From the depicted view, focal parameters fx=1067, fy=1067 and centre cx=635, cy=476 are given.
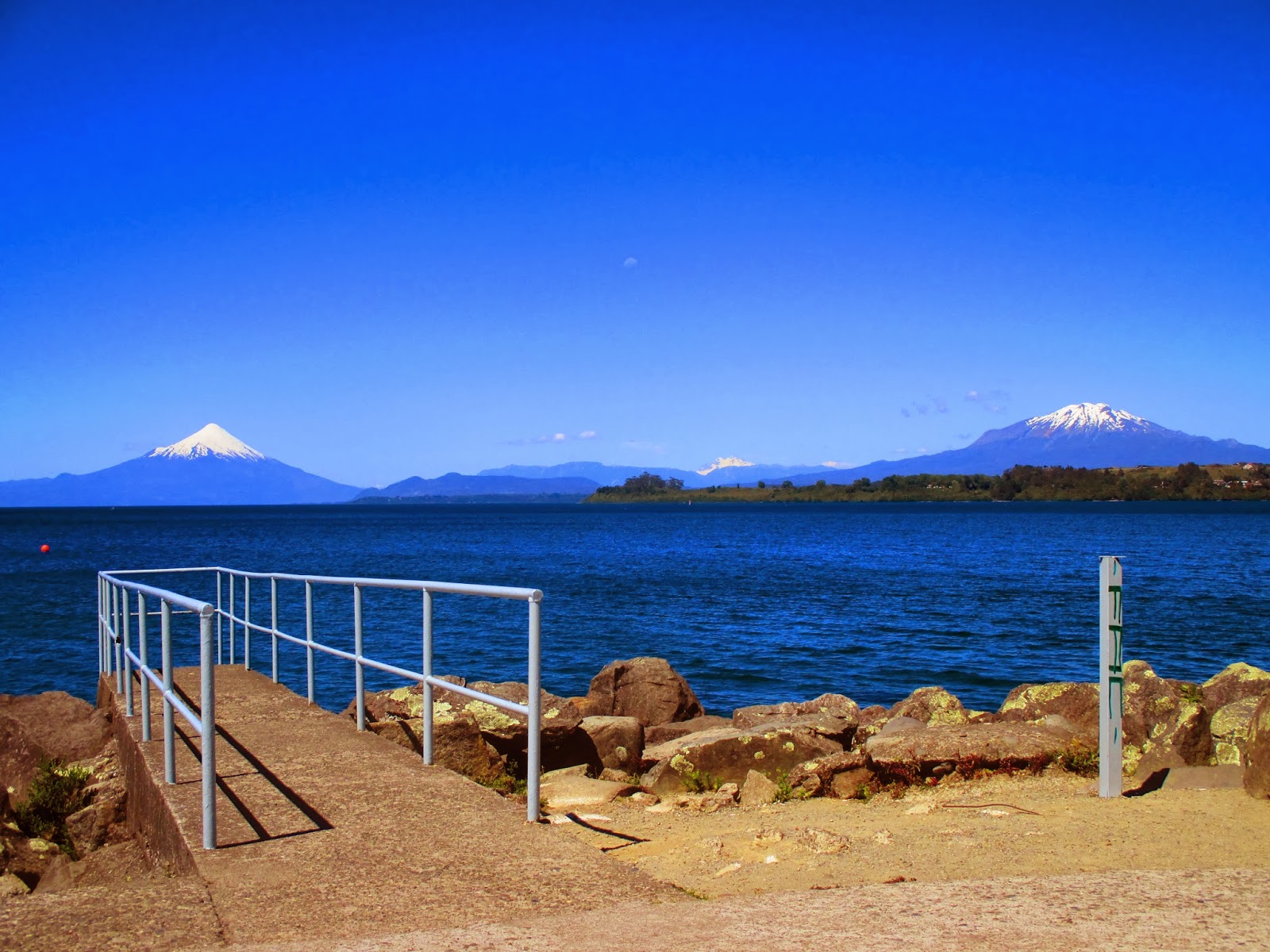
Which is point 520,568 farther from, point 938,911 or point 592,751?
point 938,911

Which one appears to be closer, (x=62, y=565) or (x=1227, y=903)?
(x=1227, y=903)

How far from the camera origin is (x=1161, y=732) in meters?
8.16

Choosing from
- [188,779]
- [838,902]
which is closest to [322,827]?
[188,779]

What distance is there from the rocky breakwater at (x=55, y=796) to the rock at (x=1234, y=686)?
9742 mm

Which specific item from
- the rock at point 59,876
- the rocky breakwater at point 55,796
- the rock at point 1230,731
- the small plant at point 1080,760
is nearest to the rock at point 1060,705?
the rock at point 1230,731

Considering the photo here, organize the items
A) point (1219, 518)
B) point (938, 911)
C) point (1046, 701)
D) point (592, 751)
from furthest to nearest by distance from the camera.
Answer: point (1219, 518)
point (1046, 701)
point (592, 751)
point (938, 911)

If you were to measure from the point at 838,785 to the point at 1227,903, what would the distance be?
3583mm

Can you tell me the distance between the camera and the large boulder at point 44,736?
8844 mm

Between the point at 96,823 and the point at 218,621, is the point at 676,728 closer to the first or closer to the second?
the point at 218,621

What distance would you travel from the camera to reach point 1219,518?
11494 cm

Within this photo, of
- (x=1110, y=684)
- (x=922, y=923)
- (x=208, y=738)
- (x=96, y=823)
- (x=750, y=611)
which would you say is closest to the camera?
(x=922, y=923)

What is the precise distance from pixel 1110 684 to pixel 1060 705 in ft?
14.0

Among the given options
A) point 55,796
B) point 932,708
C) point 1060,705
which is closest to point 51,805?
point 55,796

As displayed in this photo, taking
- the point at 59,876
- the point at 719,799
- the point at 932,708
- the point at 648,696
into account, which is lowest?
the point at 648,696
